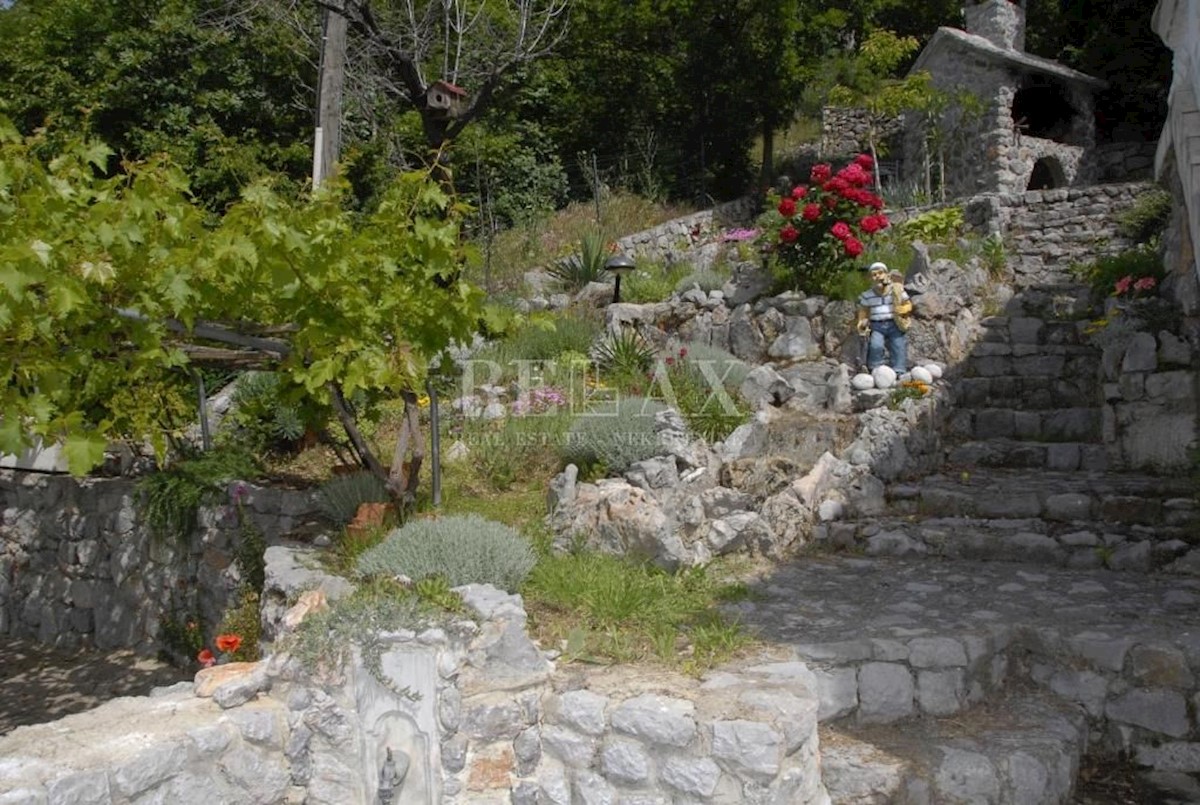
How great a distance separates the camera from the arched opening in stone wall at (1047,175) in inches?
618

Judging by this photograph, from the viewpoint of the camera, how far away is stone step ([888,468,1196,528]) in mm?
6430

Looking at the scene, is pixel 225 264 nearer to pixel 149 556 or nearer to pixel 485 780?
pixel 485 780

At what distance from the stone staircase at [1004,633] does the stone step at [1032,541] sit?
0.04 feet

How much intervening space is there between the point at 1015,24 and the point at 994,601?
14.2 metres

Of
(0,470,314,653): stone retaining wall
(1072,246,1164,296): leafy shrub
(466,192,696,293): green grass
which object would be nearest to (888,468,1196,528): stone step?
(1072,246,1164,296): leafy shrub

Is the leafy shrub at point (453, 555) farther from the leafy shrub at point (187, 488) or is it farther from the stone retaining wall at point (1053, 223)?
the stone retaining wall at point (1053, 223)

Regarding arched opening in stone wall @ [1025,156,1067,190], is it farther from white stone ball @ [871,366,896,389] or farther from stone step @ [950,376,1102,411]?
white stone ball @ [871,366,896,389]

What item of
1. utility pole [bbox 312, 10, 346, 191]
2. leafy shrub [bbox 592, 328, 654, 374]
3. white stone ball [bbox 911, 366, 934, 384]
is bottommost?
white stone ball [bbox 911, 366, 934, 384]

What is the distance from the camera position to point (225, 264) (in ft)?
15.1

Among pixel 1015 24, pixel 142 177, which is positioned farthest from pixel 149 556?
pixel 1015 24

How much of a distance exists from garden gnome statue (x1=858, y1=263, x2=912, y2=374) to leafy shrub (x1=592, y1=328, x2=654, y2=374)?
1.91 m

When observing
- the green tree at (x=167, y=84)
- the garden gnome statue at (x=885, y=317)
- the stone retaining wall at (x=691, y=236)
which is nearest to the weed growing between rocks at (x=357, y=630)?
the garden gnome statue at (x=885, y=317)

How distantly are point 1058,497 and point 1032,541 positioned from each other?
1.85ft

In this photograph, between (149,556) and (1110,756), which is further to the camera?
(149,556)
